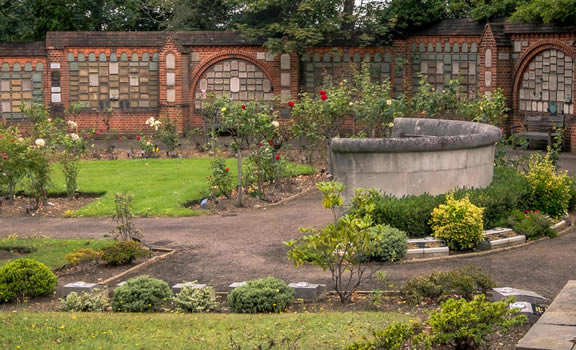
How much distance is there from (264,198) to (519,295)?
8.29 metres

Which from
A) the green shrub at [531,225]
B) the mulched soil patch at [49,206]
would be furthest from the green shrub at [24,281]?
the green shrub at [531,225]

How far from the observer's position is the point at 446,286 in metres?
10.7

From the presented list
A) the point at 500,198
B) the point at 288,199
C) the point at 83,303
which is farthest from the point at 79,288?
the point at 288,199

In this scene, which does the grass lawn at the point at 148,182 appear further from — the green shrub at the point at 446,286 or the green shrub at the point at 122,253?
the green shrub at the point at 446,286

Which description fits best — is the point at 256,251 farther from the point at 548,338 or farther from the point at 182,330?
the point at 548,338

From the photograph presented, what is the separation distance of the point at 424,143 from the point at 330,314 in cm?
451

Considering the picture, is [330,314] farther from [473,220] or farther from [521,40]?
[521,40]

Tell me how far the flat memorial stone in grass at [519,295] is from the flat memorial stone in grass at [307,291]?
1.95 m

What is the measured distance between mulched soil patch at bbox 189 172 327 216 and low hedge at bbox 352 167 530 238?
4.19 m

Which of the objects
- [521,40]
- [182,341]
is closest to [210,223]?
[182,341]

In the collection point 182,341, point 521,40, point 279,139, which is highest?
point 521,40

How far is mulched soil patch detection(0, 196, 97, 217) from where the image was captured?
17.3 m

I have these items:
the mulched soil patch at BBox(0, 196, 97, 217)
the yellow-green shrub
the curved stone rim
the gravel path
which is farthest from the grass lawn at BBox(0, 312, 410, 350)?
the mulched soil patch at BBox(0, 196, 97, 217)

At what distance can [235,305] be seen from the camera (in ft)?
34.6
